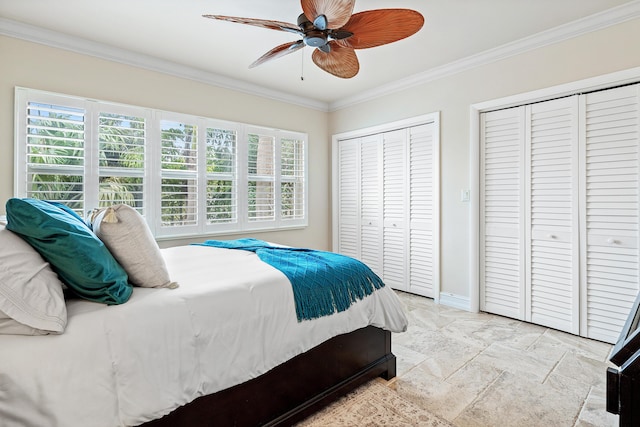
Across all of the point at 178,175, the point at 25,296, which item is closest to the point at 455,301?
the point at 178,175

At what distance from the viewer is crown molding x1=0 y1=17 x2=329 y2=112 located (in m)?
2.66

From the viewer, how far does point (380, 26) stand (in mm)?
1948

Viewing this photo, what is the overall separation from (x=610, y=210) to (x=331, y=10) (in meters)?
2.60

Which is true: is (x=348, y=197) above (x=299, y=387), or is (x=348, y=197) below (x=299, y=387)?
above

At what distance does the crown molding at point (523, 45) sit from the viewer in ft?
8.11

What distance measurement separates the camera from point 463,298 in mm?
3473

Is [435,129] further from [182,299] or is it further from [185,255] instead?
[182,299]

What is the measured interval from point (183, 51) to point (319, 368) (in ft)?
9.92

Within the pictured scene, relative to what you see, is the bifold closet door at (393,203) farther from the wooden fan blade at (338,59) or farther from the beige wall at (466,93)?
the wooden fan blade at (338,59)

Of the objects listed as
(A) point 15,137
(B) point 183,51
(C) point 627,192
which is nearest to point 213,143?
(B) point 183,51

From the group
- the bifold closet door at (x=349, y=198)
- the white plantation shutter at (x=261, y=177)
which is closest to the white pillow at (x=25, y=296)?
the white plantation shutter at (x=261, y=177)

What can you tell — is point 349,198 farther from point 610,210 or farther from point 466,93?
point 610,210

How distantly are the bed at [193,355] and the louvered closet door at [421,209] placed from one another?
193cm

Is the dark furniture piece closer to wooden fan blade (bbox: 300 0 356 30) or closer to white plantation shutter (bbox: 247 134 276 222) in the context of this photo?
wooden fan blade (bbox: 300 0 356 30)
